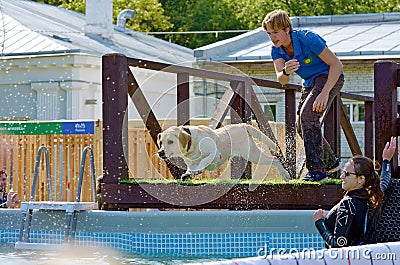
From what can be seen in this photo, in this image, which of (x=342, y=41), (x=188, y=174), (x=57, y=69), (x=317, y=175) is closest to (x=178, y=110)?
(x=188, y=174)

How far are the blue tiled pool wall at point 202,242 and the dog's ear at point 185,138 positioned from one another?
0.98 m

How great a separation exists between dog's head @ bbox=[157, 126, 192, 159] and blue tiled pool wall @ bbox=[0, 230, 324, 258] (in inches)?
33.7

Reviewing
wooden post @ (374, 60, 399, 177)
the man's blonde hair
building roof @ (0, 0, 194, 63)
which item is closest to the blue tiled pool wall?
wooden post @ (374, 60, 399, 177)

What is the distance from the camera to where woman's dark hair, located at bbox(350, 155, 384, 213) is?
5.98 m

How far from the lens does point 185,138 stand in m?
8.55

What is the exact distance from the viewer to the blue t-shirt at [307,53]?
812 centimetres

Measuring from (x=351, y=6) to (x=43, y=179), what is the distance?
1169 inches

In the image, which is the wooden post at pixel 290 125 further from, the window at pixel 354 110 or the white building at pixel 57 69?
the window at pixel 354 110

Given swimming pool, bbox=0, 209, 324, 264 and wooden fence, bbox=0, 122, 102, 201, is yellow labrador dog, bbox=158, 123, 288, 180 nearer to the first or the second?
swimming pool, bbox=0, 209, 324, 264

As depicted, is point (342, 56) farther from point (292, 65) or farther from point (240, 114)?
point (292, 65)

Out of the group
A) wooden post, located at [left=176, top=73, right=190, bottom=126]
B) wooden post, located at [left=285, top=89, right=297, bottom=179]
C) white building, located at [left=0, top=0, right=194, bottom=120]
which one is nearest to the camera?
wooden post, located at [left=176, top=73, right=190, bottom=126]

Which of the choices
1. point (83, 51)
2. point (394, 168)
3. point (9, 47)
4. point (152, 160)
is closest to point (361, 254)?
point (394, 168)

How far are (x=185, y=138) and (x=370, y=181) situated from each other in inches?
111

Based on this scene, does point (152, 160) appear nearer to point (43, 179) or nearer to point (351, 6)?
point (43, 179)
